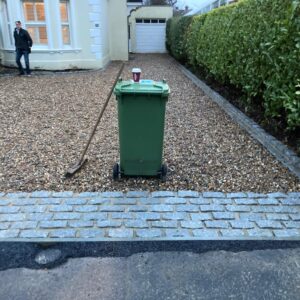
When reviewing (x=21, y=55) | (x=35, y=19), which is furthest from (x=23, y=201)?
(x=35, y=19)

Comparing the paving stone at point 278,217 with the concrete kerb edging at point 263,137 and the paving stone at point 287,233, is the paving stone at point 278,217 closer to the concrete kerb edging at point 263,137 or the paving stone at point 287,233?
the paving stone at point 287,233

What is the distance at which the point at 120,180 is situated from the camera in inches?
144

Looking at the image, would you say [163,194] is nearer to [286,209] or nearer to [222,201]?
[222,201]

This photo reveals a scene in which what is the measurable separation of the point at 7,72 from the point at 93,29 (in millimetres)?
3455

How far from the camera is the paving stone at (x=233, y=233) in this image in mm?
2752

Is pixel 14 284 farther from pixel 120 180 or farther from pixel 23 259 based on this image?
pixel 120 180

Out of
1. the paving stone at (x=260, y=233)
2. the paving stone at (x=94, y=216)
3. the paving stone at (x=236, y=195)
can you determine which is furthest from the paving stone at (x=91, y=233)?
the paving stone at (x=236, y=195)

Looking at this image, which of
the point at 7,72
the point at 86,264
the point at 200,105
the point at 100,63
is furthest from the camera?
the point at 100,63

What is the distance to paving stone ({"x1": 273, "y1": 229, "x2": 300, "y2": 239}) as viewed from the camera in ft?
9.03

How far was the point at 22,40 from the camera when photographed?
10.2 meters

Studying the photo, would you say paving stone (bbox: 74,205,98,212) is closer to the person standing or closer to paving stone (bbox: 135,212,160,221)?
paving stone (bbox: 135,212,160,221)

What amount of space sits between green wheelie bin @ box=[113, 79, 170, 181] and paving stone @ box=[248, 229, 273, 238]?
3.99 feet

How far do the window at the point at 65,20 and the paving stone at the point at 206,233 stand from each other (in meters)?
10.5

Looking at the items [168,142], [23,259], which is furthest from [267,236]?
[168,142]
